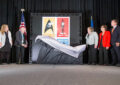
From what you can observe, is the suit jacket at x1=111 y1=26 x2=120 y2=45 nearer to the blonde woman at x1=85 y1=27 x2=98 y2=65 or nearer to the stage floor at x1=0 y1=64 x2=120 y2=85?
the blonde woman at x1=85 y1=27 x2=98 y2=65

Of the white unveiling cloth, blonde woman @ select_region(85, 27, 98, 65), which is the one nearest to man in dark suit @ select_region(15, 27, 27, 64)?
the white unveiling cloth

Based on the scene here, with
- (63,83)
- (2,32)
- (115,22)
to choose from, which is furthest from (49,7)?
(63,83)

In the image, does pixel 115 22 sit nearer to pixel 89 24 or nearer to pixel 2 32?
pixel 89 24

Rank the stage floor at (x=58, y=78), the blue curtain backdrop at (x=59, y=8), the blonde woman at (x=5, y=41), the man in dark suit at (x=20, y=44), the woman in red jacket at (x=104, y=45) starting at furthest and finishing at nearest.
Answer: the blue curtain backdrop at (x=59, y=8)
the man in dark suit at (x=20, y=44)
the blonde woman at (x=5, y=41)
the woman in red jacket at (x=104, y=45)
the stage floor at (x=58, y=78)

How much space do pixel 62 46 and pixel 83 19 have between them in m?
1.74

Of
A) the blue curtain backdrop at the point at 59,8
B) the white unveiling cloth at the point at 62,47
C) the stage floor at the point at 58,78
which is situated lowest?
the stage floor at the point at 58,78

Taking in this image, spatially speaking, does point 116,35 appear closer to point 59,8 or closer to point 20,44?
point 59,8

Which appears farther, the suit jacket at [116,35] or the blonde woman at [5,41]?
the blonde woman at [5,41]

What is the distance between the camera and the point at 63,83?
2.45 meters

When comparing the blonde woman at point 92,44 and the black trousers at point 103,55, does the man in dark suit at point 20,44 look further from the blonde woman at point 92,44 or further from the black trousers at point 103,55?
the black trousers at point 103,55

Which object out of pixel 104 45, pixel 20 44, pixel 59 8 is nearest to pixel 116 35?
pixel 104 45

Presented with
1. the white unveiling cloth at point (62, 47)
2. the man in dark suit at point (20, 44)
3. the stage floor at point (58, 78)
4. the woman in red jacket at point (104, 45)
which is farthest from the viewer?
the man in dark suit at point (20, 44)

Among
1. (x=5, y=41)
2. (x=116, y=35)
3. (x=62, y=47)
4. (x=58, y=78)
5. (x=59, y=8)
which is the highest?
(x=59, y=8)

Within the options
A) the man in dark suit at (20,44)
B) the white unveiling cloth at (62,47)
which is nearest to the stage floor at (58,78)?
the white unveiling cloth at (62,47)
